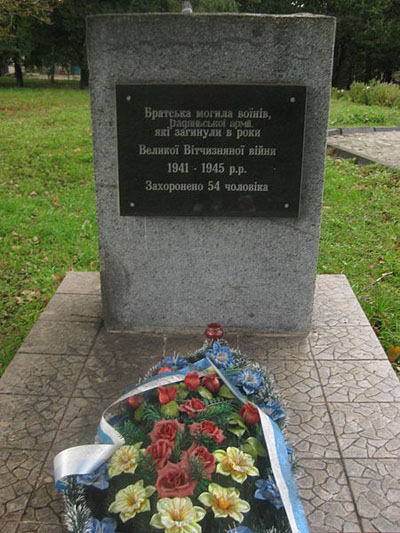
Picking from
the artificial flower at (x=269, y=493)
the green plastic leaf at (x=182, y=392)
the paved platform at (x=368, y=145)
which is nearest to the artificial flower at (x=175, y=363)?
the green plastic leaf at (x=182, y=392)

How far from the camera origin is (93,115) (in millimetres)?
3033

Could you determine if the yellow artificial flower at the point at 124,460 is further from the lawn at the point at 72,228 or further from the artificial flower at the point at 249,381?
the lawn at the point at 72,228

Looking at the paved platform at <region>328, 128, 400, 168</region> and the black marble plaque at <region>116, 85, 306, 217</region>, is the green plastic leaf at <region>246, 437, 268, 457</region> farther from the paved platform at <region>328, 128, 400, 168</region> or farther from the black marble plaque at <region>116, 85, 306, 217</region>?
the paved platform at <region>328, 128, 400, 168</region>

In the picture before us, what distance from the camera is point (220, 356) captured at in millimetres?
2453

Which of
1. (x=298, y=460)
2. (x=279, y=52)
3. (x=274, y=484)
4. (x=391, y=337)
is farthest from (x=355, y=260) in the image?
(x=274, y=484)

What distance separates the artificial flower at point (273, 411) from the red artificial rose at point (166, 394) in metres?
0.34

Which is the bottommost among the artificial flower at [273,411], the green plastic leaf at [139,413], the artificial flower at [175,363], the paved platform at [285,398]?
the paved platform at [285,398]

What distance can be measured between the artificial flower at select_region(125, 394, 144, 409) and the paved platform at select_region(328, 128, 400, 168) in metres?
6.87

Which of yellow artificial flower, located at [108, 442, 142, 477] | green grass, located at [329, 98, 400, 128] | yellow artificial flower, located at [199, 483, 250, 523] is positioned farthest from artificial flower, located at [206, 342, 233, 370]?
green grass, located at [329, 98, 400, 128]

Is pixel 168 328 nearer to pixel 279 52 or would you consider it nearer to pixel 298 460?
pixel 298 460

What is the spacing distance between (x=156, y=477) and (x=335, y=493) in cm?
74

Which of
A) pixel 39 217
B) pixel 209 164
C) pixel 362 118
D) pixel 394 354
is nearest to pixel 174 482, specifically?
pixel 209 164

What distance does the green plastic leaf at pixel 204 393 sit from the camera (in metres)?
2.20

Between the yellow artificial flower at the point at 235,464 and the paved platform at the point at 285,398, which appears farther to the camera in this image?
the paved platform at the point at 285,398
